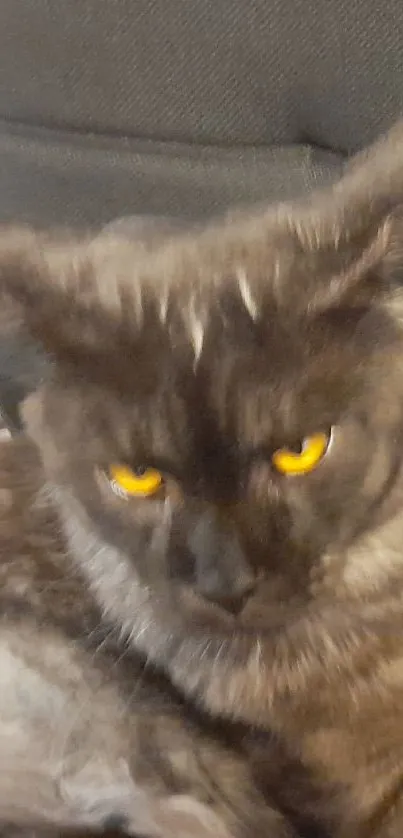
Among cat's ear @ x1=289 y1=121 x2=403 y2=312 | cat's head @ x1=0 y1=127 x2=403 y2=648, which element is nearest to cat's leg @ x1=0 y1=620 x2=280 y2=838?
cat's head @ x1=0 y1=127 x2=403 y2=648

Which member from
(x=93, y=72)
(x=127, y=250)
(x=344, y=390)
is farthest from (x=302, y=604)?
(x=93, y=72)

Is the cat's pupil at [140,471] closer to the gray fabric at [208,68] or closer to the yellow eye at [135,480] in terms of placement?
the yellow eye at [135,480]

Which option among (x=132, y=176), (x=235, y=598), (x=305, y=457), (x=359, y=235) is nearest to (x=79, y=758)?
(x=235, y=598)

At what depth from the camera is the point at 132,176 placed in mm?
1235

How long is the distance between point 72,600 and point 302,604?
0.86ft

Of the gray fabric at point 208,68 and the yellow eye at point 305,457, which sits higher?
the gray fabric at point 208,68

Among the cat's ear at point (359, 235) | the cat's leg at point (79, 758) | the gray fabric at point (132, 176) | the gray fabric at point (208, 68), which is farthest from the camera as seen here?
the gray fabric at point (132, 176)

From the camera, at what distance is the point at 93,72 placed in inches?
47.2

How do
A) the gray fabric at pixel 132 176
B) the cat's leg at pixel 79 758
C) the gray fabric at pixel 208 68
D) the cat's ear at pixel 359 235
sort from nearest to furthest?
the cat's ear at pixel 359 235
the cat's leg at pixel 79 758
the gray fabric at pixel 208 68
the gray fabric at pixel 132 176

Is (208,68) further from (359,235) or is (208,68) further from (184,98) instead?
(359,235)

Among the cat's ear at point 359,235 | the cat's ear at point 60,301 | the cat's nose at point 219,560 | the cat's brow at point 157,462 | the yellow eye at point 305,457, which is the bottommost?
the cat's nose at point 219,560

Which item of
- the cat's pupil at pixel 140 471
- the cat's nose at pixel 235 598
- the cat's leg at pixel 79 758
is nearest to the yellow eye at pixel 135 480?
the cat's pupil at pixel 140 471

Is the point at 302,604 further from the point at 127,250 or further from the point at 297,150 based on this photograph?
the point at 297,150

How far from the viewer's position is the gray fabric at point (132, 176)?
1161 millimetres
